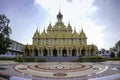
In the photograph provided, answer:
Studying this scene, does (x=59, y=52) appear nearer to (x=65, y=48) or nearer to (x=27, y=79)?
(x=65, y=48)

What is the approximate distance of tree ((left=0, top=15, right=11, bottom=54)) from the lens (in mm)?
25536

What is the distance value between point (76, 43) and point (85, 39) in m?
3.89

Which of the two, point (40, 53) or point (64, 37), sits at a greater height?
point (64, 37)

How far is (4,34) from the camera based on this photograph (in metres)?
26.9

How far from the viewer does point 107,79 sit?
17.9m

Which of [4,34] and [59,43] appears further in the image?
[59,43]

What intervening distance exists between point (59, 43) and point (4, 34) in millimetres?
31532

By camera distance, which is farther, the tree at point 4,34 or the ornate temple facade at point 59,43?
the ornate temple facade at point 59,43

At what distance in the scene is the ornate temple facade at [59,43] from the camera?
55.6 metres

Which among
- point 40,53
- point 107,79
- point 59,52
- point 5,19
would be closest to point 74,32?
point 59,52

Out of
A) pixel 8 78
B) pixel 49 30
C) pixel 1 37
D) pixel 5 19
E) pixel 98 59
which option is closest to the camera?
pixel 8 78

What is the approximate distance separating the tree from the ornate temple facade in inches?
1138

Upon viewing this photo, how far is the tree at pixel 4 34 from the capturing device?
2554 cm

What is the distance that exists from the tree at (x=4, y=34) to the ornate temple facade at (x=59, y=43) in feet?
94.8
